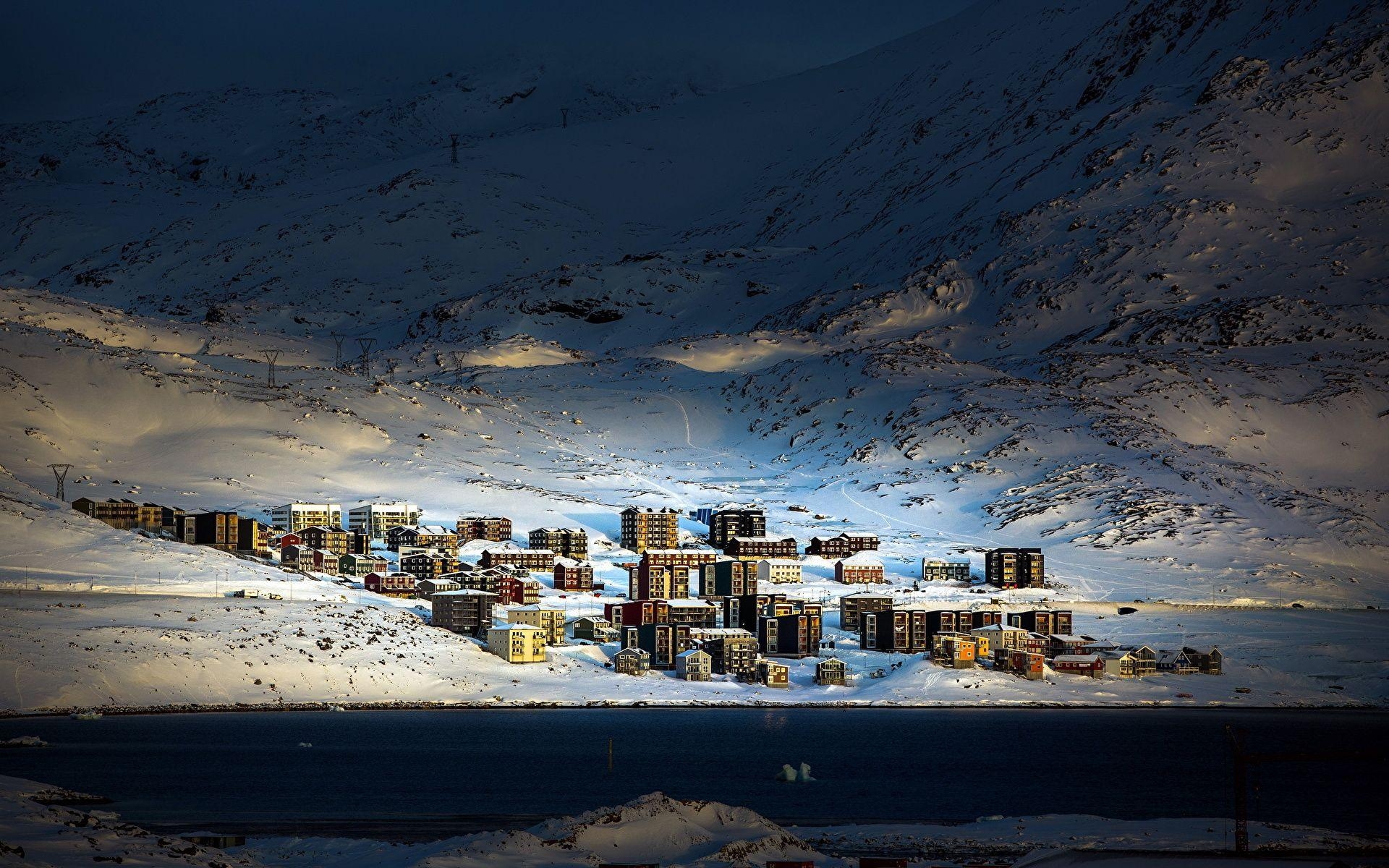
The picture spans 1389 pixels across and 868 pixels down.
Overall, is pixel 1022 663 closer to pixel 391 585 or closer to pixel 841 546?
pixel 841 546

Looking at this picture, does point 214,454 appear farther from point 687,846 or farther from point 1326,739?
point 687,846

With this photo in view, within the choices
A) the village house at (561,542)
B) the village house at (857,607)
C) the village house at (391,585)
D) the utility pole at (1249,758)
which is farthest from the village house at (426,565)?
the utility pole at (1249,758)

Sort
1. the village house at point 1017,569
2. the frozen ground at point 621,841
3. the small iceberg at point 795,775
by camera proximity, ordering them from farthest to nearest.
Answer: the village house at point 1017,569 < the small iceberg at point 795,775 < the frozen ground at point 621,841

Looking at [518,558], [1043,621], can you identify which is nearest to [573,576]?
[518,558]

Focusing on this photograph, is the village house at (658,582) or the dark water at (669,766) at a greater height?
the village house at (658,582)

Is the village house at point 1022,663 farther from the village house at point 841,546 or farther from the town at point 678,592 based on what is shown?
the village house at point 841,546
